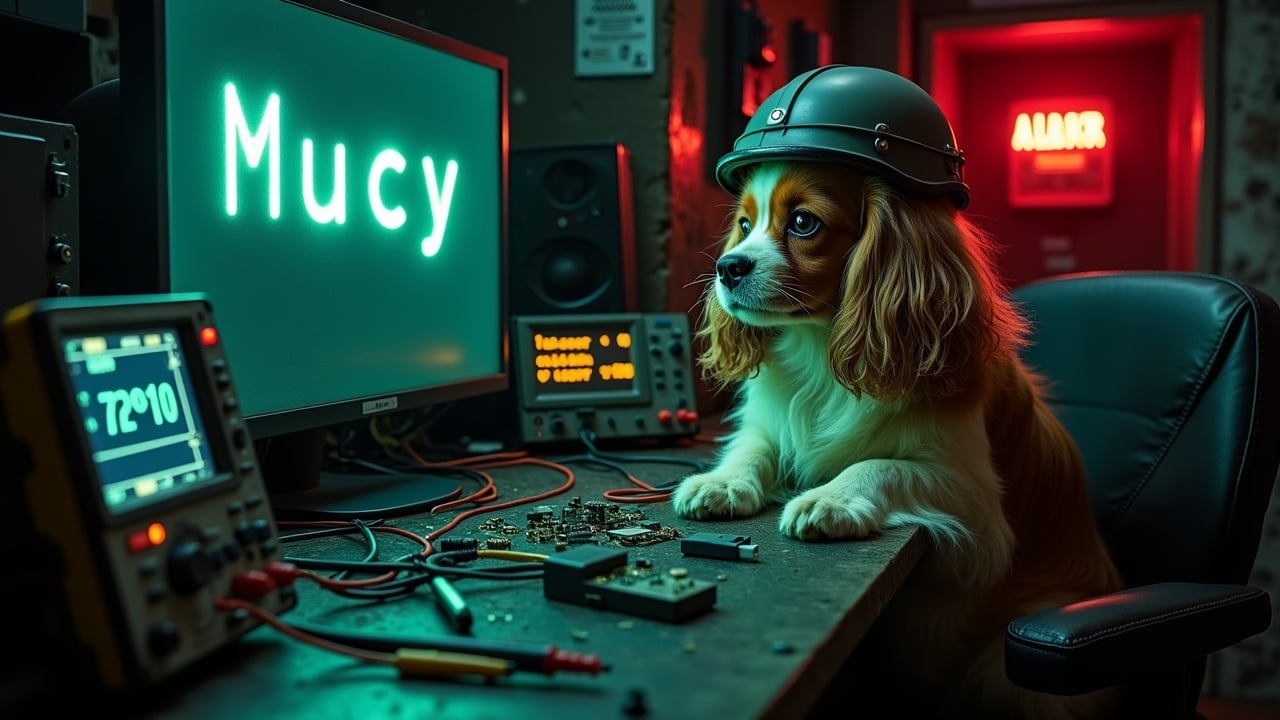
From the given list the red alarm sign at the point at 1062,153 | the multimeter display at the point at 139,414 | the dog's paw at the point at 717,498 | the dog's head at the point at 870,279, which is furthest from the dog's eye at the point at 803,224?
the red alarm sign at the point at 1062,153

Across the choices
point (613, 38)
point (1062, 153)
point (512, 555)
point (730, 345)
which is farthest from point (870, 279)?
point (1062, 153)

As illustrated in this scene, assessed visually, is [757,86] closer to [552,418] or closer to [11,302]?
[552,418]

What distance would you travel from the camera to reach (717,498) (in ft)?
4.31

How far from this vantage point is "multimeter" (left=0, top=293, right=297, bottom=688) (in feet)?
2.14

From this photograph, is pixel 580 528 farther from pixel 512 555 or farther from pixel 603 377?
pixel 603 377

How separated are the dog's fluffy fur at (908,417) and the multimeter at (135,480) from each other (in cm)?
65

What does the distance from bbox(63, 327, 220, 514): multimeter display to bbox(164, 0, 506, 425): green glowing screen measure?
1.07ft

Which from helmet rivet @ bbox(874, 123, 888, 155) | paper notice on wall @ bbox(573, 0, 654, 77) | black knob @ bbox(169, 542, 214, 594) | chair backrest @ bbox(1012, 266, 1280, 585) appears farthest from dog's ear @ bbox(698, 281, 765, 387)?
black knob @ bbox(169, 542, 214, 594)

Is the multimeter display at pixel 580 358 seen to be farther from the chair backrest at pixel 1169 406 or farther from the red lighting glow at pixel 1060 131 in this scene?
the red lighting glow at pixel 1060 131

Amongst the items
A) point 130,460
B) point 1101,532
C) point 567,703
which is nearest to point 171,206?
point 130,460

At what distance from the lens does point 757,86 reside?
2.67 metres

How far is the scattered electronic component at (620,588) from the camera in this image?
2.84 feet

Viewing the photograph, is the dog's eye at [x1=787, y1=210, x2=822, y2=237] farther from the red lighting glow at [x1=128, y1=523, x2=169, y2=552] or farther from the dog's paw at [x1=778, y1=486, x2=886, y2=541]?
the red lighting glow at [x1=128, y1=523, x2=169, y2=552]

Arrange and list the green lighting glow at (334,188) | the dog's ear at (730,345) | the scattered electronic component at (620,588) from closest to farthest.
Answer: the scattered electronic component at (620,588)
the green lighting glow at (334,188)
the dog's ear at (730,345)
